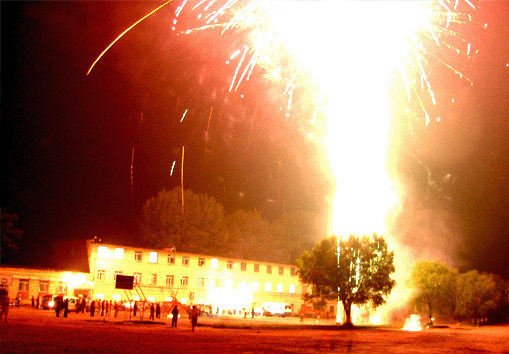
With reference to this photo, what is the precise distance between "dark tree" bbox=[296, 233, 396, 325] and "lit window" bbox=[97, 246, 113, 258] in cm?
2204

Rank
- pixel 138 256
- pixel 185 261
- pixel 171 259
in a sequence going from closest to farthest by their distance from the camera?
1. pixel 138 256
2. pixel 171 259
3. pixel 185 261

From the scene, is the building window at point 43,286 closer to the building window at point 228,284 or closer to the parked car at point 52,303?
the parked car at point 52,303

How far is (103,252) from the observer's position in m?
58.3

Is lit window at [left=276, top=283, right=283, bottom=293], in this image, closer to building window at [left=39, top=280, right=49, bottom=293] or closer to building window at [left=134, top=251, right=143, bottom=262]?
building window at [left=134, top=251, right=143, bottom=262]

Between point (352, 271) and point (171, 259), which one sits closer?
point (352, 271)

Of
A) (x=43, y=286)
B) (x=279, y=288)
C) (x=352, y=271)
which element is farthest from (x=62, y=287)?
(x=279, y=288)

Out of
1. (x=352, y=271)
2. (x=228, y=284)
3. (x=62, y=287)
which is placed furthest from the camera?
(x=228, y=284)

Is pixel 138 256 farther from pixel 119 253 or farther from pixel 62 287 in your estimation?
pixel 62 287

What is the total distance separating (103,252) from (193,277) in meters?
12.2

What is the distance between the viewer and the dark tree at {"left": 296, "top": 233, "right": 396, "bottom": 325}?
4588 centimetres

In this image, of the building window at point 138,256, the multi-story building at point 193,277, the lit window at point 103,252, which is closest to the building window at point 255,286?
the multi-story building at point 193,277

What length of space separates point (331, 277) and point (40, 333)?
2872 cm

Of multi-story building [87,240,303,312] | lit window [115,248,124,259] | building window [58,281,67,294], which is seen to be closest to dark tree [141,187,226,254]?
multi-story building [87,240,303,312]

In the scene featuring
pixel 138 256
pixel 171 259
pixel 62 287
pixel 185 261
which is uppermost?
pixel 138 256
